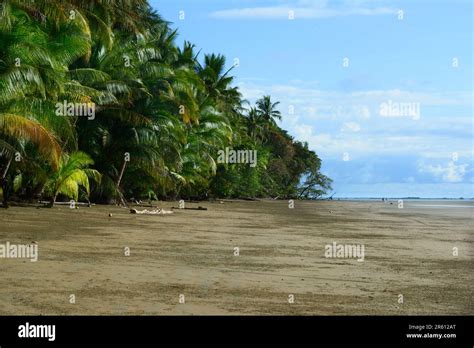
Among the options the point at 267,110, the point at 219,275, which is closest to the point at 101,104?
the point at 219,275

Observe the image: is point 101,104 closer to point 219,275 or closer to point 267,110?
point 219,275

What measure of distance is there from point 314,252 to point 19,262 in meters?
6.24

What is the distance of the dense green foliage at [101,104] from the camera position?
59.2ft

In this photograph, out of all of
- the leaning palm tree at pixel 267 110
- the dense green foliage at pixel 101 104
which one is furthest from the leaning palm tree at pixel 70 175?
the leaning palm tree at pixel 267 110

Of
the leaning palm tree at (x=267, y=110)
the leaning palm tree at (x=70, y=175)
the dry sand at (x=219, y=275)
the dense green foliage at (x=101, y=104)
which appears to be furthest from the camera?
the leaning palm tree at (x=267, y=110)

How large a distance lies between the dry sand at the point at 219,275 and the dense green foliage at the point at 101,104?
12.2ft

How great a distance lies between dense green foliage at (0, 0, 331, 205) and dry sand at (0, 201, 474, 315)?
12.2 feet

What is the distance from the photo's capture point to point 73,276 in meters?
9.06

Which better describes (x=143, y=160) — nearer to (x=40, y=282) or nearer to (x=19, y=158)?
(x=19, y=158)

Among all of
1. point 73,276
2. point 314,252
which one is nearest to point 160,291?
point 73,276

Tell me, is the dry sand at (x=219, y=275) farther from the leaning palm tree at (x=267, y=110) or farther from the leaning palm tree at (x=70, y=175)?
the leaning palm tree at (x=267, y=110)

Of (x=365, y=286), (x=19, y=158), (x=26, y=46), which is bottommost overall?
(x=365, y=286)

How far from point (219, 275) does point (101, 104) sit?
18.6 m

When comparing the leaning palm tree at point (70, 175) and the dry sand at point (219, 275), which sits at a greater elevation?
the leaning palm tree at point (70, 175)
